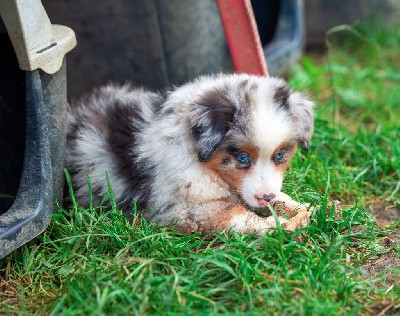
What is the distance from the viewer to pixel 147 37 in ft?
16.2

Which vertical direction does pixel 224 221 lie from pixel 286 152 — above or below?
below

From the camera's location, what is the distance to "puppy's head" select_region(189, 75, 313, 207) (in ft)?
11.3

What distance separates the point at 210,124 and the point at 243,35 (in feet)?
3.30

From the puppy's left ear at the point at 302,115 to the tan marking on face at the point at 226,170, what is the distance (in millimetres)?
437

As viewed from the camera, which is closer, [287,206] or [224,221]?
[224,221]

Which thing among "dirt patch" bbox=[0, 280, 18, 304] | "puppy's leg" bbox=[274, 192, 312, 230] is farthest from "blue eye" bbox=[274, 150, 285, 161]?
"dirt patch" bbox=[0, 280, 18, 304]

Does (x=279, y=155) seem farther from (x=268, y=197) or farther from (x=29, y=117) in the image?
(x=29, y=117)

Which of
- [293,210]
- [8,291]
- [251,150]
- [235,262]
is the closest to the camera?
[235,262]

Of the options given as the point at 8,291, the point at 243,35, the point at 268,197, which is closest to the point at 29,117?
the point at 8,291

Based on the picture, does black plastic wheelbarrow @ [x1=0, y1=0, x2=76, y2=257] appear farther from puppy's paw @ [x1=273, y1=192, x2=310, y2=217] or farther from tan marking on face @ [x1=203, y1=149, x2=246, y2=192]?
puppy's paw @ [x1=273, y1=192, x2=310, y2=217]

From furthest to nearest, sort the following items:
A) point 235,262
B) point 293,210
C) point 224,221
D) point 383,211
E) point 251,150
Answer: point 383,211
point 293,210
point 224,221
point 251,150
point 235,262

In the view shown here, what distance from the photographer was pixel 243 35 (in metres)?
4.24

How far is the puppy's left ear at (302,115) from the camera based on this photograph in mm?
3730

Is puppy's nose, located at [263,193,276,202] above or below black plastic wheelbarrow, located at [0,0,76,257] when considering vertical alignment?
below
